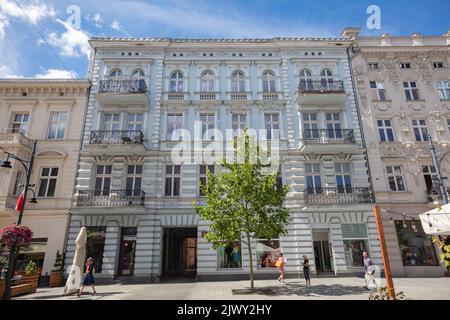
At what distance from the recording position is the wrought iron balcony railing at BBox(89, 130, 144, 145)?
736 inches

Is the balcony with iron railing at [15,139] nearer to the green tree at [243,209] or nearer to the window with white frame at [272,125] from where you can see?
the green tree at [243,209]

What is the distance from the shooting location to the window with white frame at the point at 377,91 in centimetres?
2117

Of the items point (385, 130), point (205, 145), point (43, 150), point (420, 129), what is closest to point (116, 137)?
point (43, 150)

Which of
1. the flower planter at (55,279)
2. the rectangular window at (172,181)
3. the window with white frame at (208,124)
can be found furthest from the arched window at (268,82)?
the flower planter at (55,279)

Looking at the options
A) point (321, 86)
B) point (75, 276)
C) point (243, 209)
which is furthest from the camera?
point (321, 86)

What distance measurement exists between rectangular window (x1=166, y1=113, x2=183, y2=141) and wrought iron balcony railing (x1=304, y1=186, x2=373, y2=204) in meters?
10.1

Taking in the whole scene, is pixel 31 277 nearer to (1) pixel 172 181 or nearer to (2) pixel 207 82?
(1) pixel 172 181

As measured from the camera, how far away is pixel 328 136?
19.5m

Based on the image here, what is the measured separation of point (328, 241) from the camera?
59.9 ft

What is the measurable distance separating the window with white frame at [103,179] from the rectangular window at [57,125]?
4.22 metres

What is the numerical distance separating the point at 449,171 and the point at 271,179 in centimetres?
1499

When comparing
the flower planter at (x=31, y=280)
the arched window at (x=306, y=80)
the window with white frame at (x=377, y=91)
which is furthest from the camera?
the window with white frame at (x=377, y=91)

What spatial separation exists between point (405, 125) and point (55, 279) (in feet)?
85.5
